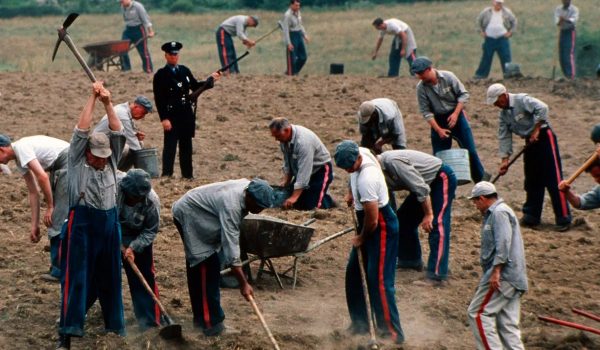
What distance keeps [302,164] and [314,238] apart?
2.54 ft

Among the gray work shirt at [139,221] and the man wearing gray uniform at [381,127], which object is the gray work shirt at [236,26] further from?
the gray work shirt at [139,221]

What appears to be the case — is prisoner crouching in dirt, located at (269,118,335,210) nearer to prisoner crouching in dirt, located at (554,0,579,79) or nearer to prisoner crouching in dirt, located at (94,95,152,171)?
prisoner crouching in dirt, located at (94,95,152,171)

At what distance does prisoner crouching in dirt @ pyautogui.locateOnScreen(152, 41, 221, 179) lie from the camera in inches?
630

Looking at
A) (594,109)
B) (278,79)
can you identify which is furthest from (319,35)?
(594,109)

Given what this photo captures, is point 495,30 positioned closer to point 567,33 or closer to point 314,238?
point 567,33

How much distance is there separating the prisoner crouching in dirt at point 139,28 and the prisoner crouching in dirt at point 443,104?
34.0 feet

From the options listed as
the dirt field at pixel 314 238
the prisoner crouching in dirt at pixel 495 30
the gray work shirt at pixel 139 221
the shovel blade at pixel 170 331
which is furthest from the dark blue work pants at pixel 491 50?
the shovel blade at pixel 170 331

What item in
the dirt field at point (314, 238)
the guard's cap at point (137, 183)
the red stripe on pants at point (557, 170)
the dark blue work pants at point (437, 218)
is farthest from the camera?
the red stripe on pants at point (557, 170)

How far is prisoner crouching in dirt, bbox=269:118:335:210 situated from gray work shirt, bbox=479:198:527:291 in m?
3.67

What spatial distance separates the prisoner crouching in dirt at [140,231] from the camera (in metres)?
9.89

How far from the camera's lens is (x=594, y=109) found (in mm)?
21219

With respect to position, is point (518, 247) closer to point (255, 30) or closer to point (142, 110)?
point (142, 110)

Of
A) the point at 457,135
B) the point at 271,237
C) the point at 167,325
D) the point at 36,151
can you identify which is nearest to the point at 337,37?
the point at 457,135

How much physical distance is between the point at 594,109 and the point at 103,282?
13.0 m
